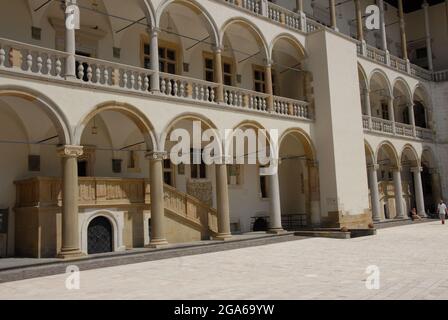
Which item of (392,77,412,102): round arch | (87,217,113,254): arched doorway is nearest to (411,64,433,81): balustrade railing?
(392,77,412,102): round arch

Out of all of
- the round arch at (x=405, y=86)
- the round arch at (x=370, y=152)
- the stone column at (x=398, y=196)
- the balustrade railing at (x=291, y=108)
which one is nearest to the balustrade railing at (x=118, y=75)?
the balustrade railing at (x=291, y=108)

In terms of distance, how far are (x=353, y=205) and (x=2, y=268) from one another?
48.6 feet

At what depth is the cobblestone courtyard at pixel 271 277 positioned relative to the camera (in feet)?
25.4

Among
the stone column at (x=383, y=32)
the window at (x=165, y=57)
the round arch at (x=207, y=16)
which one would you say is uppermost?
the stone column at (x=383, y=32)

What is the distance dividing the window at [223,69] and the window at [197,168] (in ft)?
10.6

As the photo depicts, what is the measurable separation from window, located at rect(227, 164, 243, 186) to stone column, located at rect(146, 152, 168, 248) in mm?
6703

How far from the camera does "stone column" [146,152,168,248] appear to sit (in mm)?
13797

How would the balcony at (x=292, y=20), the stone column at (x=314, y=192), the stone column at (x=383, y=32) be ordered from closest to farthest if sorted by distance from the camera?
the balcony at (x=292, y=20), the stone column at (x=314, y=192), the stone column at (x=383, y=32)

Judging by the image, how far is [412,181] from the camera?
31375 mm

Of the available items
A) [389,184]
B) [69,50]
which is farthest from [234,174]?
[389,184]

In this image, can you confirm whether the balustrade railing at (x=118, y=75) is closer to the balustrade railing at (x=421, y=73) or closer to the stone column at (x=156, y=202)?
the stone column at (x=156, y=202)

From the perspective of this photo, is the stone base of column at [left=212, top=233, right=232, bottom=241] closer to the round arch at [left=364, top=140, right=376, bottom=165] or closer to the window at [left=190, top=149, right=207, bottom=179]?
the window at [left=190, top=149, right=207, bottom=179]

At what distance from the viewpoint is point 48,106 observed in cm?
1200
